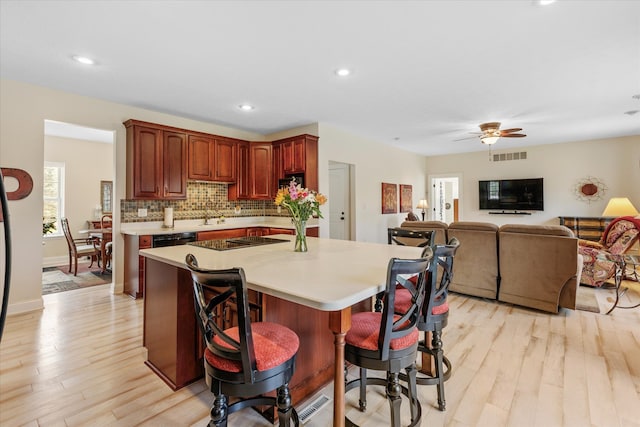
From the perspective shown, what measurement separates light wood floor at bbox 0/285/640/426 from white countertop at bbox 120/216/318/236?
3.90ft

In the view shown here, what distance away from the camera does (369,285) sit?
138 centimetres

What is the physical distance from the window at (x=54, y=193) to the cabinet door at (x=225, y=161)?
12.8 feet

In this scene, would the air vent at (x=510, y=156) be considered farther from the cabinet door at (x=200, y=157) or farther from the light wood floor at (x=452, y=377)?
the cabinet door at (x=200, y=157)

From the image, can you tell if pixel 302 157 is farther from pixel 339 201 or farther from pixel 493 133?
pixel 493 133

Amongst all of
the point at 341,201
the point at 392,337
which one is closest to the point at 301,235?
the point at 392,337

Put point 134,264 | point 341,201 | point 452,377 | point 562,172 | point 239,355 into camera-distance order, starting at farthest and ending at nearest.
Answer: point 562,172 < point 341,201 < point 134,264 < point 452,377 < point 239,355

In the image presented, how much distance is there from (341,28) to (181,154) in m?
3.11

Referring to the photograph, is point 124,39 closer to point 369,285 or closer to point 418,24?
point 418,24

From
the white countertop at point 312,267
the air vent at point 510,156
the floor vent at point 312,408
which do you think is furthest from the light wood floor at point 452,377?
the air vent at point 510,156

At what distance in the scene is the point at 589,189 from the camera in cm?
640

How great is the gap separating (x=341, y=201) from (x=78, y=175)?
5.64m

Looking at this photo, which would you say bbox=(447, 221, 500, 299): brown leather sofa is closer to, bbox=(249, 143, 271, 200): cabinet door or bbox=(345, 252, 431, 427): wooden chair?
bbox=(345, 252, 431, 427): wooden chair

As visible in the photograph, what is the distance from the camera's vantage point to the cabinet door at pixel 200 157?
15.1 ft

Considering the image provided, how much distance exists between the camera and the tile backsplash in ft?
14.2
